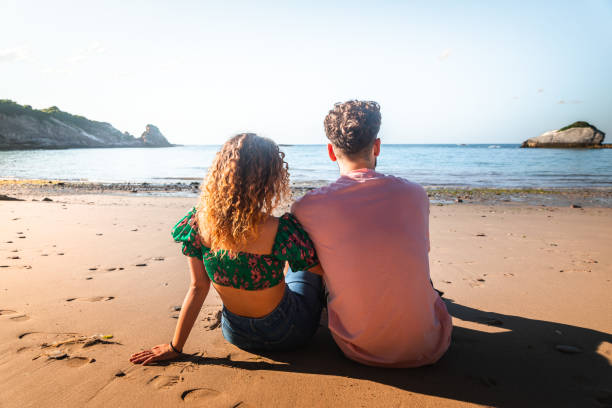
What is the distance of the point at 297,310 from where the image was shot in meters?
2.25

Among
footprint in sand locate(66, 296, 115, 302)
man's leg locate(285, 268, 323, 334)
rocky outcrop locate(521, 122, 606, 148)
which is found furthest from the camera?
rocky outcrop locate(521, 122, 606, 148)

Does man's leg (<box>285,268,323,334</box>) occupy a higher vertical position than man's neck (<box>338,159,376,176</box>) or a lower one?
lower

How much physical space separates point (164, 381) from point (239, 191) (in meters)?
1.13

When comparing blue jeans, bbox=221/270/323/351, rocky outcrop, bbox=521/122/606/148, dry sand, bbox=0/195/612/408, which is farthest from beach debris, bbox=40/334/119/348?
rocky outcrop, bbox=521/122/606/148

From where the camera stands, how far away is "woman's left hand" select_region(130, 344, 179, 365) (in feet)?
7.24

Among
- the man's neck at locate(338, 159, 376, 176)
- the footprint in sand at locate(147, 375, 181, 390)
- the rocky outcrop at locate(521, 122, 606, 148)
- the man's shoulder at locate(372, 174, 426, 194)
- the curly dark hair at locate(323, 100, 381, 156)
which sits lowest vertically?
the footprint in sand at locate(147, 375, 181, 390)

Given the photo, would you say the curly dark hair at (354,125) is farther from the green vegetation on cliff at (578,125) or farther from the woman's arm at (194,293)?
the green vegetation on cliff at (578,125)

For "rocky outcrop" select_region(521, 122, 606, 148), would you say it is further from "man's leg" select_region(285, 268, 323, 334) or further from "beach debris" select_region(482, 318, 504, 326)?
"man's leg" select_region(285, 268, 323, 334)

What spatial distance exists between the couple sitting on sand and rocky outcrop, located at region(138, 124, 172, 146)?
107235 mm

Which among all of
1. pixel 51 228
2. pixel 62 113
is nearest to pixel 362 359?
pixel 51 228

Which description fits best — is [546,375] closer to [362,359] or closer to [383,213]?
[362,359]

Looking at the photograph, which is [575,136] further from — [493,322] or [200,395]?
[200,395]

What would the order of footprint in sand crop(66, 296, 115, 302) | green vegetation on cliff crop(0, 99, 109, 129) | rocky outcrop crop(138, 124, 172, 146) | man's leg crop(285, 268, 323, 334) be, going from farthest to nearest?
A: rocky outcrop crop(138, 124, 172, 146) → green vegetation on cliff crop(0, 99, 109, 129) → footprint in sand crop(66, 296, 115, 302) → man's leg crop(285, 268, 323, 334)

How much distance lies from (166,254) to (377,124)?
3649 mm
